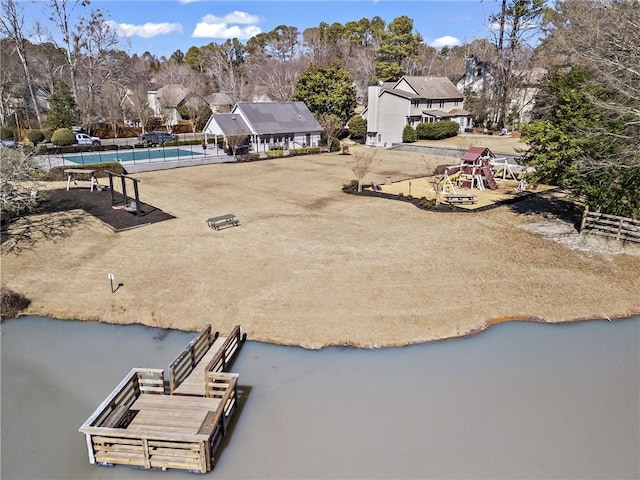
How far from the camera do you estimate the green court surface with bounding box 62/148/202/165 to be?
36.6 metres

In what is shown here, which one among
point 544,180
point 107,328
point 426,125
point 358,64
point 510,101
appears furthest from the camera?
point 358,64

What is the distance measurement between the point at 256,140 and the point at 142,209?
2030 centimetres

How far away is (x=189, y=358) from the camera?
11.0m

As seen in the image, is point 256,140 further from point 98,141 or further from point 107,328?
point 107,328

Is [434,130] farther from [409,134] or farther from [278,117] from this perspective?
[278,117]

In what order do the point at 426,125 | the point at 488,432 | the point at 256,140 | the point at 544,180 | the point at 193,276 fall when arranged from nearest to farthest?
1. the point at 488,432
2. the point at 193,276
3. the point at 544,180
4. the point at 256,140
5. the point at 426,125

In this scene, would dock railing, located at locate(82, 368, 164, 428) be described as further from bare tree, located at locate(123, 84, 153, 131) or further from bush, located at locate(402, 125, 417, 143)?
bare tree, located at locate(123, 84, 153, 131)

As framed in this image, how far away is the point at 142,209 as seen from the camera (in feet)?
75.6

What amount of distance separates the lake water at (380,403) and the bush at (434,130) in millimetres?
38038

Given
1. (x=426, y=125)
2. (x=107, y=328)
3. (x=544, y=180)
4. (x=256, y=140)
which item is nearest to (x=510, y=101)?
(x=426, y=125)

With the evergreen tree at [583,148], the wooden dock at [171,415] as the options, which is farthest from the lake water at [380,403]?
the evergreen tree at [583,148]

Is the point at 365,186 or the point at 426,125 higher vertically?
the point at 426,125

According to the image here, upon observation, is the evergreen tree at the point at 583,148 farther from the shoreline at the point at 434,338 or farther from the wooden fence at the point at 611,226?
the shoreline at the point at 434,338

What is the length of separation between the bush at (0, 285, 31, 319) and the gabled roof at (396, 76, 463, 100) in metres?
44.9
